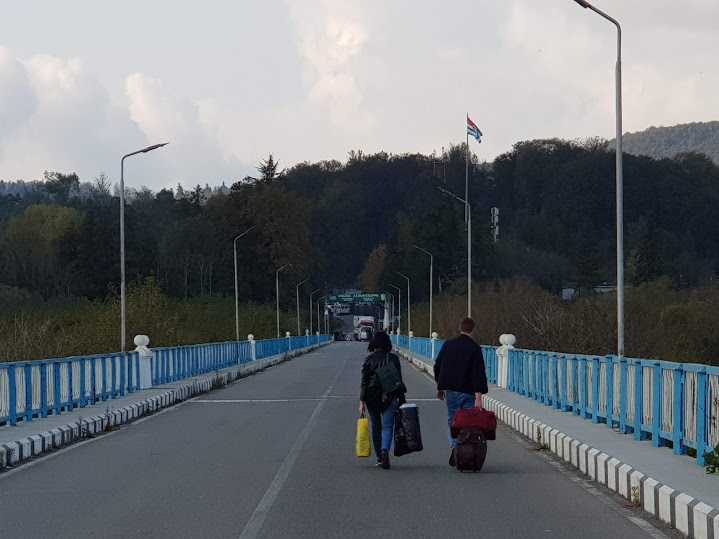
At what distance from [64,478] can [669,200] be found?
4391 inches

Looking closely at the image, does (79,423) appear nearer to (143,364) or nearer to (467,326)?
(467,326)

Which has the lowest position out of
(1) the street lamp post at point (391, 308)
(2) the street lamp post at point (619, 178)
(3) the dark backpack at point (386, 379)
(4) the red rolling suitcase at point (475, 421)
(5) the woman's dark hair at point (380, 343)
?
(1) the street lamp post at point (391, 308)

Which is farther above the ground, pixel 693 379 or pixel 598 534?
pixel 693 379

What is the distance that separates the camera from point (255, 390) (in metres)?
35.3

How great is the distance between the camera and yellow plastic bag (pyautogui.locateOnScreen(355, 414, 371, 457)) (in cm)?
1463

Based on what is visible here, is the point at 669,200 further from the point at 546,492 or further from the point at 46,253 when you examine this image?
the point at 546,492

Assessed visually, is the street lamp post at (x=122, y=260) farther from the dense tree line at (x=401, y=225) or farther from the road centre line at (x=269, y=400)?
the dense tree line at (x=401, y=225)

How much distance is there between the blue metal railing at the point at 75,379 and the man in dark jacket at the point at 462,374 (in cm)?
729

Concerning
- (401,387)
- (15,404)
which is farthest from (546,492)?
(15,404)

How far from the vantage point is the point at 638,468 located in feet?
39.0

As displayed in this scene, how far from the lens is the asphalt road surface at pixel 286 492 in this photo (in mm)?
9711

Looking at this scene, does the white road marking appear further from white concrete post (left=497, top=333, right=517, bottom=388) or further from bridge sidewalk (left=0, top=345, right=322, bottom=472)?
white concrete post (left=497, top=333, right=517, bottom=388)

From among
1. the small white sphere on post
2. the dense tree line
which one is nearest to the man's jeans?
the small white sphere on post

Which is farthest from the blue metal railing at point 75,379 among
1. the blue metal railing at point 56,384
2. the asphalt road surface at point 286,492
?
the asphalt road surface at point 286,492
